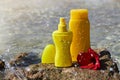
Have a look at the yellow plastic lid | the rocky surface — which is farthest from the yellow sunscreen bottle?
the yellow plastic lid

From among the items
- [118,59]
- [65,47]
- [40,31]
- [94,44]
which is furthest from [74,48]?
[40,31]

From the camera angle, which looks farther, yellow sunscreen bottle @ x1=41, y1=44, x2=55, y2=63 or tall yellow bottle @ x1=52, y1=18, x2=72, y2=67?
yellow sunscreen bottle @ x1=41, y1=44, x2=55, y2=63

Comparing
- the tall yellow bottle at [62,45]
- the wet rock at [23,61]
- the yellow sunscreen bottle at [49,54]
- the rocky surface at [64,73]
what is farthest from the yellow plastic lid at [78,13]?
the wet rock at [23,61]

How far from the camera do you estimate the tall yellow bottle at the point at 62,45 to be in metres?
3.43

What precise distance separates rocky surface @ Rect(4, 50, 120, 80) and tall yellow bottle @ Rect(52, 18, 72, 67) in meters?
0.08

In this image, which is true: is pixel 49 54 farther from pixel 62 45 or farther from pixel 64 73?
pixel 64 73

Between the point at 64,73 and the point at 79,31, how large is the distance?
552mm

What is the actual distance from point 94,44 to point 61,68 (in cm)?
349

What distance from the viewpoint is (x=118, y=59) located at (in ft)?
17.8

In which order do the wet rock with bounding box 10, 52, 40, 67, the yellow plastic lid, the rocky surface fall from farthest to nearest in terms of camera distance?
the wet rock with bounding box 10, 52, 40, 67, the yellow plastic lid, the rocky surface

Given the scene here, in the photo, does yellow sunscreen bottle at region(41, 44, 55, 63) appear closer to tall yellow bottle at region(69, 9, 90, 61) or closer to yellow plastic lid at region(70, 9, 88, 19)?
tall yellow bottle at region(69, 9, 90, 61)

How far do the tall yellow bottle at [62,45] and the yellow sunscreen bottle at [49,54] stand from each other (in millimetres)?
120

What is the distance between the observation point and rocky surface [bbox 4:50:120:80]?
3254 mm

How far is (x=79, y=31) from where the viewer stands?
12.0 ft
